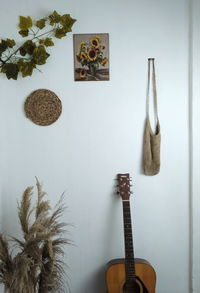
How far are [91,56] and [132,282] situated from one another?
1.47 meters

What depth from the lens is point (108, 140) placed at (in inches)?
76.6

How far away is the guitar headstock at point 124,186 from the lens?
6.12 ft

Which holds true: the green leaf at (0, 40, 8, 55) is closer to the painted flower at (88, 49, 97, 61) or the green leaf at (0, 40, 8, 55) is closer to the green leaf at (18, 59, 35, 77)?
the green leaf at (18, 59, 35, 77)

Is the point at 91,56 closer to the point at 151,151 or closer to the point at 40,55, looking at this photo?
the point at 40,55

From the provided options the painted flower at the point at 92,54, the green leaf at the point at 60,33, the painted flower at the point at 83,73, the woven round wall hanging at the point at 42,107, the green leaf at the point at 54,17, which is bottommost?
the woven round wall hanging at the point at 42,107

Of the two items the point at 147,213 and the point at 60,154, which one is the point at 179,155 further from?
the point at 60,154

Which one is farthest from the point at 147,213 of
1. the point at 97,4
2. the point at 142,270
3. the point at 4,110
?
the point at 97,4

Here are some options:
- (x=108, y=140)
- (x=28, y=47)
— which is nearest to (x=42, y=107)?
(x=28, y=47)

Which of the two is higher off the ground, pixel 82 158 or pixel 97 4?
pixel 97 4

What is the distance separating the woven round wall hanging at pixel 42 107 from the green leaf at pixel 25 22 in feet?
1.30

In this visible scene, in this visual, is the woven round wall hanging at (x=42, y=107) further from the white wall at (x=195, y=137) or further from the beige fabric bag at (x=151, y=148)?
the white wall at (x=195, y=137)

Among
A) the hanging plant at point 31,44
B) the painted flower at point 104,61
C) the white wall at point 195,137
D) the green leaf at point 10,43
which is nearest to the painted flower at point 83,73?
the painted flower at point 104,61

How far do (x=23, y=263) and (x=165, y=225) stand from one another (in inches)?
39.1

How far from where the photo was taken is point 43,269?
1583 millimetres
